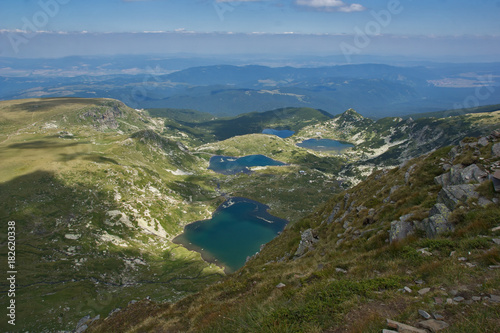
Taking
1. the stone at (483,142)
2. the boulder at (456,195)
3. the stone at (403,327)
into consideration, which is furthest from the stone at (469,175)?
the stone at (403,327)

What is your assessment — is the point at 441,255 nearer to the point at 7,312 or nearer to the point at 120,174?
the point at 7,312

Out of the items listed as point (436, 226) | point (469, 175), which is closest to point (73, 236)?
point (436, 226)

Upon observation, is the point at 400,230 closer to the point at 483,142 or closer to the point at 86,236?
the point at 483,142

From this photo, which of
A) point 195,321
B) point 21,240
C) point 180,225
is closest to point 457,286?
point 195,321

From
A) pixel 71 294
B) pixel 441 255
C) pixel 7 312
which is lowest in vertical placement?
pixel 71 294

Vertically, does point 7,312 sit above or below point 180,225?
above

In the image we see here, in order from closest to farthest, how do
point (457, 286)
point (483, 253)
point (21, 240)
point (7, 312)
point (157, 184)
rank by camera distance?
1. point (457, 286)
2. point (483, 253)
3. point (7, 312)
4. point (21, 240)
5. point (157, 184)
